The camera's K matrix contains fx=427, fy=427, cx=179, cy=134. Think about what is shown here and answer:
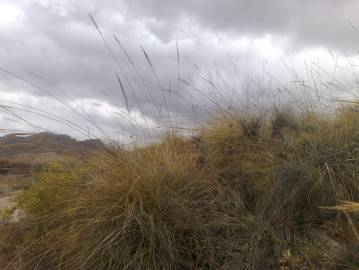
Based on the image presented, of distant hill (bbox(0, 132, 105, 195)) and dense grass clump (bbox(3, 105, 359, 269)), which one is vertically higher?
distant hill (bbox(0, 132, 105, 195))

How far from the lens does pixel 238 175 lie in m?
3.65

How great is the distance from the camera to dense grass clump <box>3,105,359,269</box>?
2.77 m

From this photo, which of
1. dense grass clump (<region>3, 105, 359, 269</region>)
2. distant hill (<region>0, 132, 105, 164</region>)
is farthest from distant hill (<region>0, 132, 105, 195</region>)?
dense grass clump (<region>3, 105, 359, 269</region>)

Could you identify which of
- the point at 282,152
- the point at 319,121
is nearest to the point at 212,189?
the point at 282,152

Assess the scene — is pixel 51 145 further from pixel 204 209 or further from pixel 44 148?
pixel 204 209

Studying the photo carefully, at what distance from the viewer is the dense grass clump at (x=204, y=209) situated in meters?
2.77

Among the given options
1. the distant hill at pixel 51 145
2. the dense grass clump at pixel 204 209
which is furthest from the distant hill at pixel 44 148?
the dense grass clump at pixel 204 209

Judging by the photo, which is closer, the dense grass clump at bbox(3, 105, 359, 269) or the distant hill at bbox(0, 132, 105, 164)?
the dense grass clump at bbox(3, 105, 359, 269)

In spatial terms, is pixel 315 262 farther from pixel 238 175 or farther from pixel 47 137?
pixel 47 137

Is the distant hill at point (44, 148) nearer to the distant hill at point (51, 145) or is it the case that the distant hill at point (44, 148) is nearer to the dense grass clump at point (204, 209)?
the distant hill at point (51, 145)

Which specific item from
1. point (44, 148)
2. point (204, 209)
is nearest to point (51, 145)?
point (44, 148)

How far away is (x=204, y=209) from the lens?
3.20m

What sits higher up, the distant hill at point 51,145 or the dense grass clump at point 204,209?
the distant hill at point 51,145

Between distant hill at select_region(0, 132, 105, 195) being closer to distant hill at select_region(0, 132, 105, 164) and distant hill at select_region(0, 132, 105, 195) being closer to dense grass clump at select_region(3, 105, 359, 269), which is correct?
distant hill at select_region(0, 132, 105, 164)
